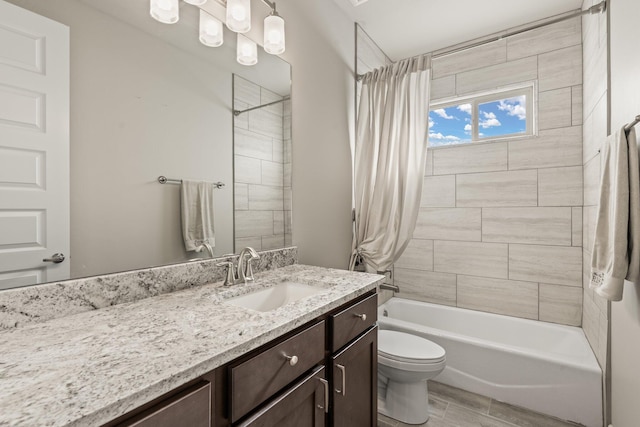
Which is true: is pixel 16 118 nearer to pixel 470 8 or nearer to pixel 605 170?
pixel 605 170

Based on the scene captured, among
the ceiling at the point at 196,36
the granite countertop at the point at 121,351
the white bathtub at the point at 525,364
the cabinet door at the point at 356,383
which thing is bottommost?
the white bathtub at the point at 525,364

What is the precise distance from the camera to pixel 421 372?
1.70 m

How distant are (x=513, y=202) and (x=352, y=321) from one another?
205cm

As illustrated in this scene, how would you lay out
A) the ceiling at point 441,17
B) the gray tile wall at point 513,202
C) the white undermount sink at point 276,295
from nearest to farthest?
the white undermount sink at point 276,295
the ceiling at point 441,17
the gray tile wall at point 513,202

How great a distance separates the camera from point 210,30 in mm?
1358

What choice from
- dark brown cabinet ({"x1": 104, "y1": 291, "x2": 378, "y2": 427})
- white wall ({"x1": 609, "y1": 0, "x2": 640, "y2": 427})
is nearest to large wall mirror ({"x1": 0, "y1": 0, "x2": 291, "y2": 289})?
dark brown cabinet ({"x1": 104, "y1": 291, "x2": 378, "y2": 427})

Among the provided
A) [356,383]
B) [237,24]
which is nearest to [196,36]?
[237,24]

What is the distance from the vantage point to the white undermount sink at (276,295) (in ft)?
4.14

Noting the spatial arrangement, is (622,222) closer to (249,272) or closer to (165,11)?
(249,272)

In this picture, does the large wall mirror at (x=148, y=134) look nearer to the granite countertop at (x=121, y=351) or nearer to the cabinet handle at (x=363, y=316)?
the granite countertop at (x=121, y=351)

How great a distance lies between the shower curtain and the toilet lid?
49cm

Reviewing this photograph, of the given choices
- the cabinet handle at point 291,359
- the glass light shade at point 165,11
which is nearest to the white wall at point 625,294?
the cabinet handle at point 291,359

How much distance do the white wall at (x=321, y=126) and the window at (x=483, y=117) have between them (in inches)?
42.4

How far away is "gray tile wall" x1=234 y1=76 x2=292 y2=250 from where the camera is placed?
4.98ft
